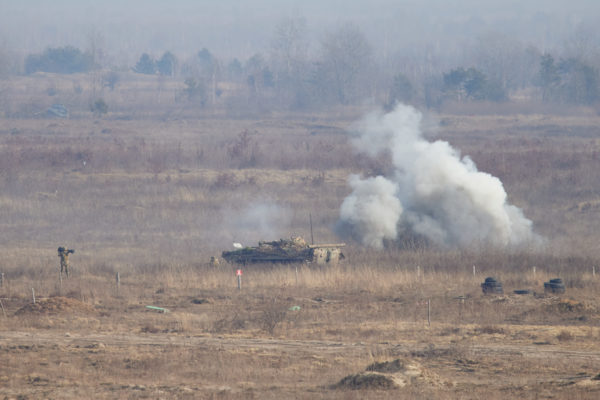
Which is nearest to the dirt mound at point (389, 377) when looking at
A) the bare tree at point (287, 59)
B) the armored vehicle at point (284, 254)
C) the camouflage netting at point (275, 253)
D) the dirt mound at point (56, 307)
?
the dirt mound at point (56, 307)

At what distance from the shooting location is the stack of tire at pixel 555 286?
28.1 meters

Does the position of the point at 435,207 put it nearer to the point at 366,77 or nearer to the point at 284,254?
the point at 284,254

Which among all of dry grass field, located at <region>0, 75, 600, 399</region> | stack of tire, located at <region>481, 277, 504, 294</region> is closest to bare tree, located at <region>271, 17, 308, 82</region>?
dry grass field, located at <region>0, 75, 600, 399</region>

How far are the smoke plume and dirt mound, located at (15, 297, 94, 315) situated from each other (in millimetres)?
16928

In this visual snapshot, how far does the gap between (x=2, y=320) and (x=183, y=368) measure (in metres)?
7.81

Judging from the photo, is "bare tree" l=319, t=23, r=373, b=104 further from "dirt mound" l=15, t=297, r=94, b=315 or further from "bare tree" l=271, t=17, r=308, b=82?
"dirt mound" l=15, t=297, r=94, b=315

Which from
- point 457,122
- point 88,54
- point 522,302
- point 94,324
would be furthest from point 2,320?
point 88,54

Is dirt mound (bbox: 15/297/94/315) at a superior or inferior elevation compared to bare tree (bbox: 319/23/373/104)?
inferior

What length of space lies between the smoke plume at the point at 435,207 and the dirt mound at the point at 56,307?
1693cm

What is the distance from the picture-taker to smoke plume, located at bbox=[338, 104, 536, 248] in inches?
1585

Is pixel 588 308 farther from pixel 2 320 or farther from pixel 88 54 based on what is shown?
pixel 88 54

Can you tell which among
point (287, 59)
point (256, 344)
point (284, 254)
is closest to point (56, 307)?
point (256, 344)

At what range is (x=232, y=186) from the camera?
2105 inches

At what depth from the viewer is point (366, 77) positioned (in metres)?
124
